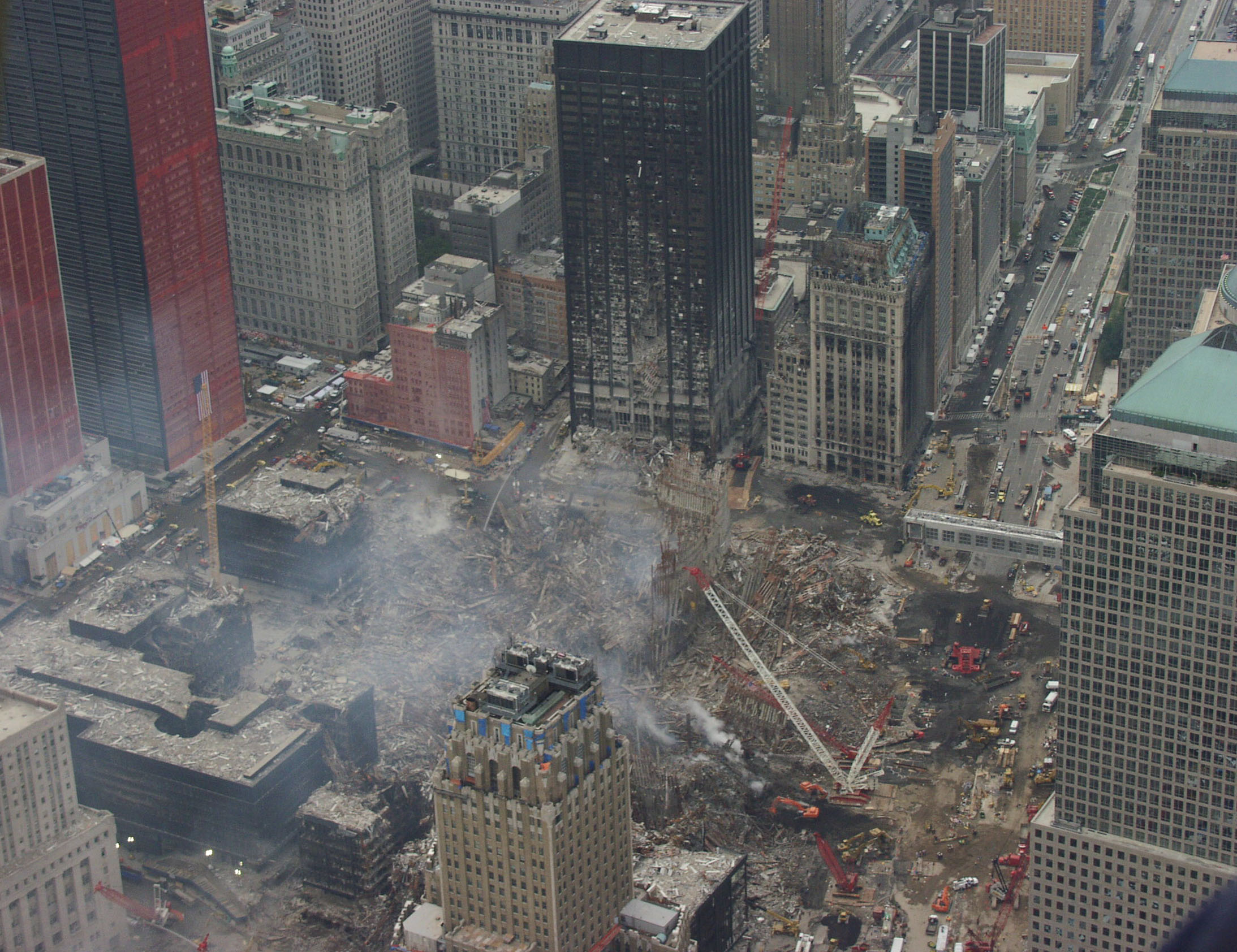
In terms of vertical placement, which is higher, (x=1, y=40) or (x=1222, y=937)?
(x=1, y=40)

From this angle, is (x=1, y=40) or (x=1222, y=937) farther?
(x=1, y=40)
